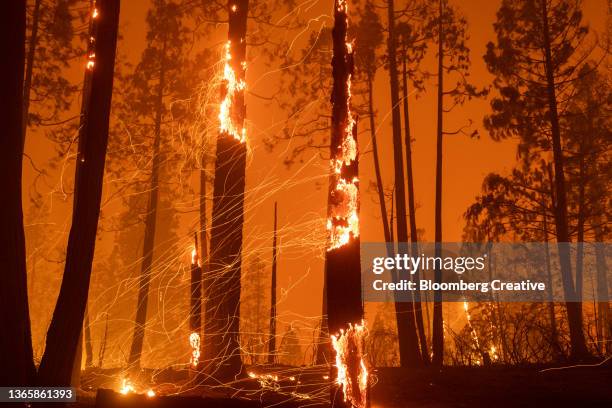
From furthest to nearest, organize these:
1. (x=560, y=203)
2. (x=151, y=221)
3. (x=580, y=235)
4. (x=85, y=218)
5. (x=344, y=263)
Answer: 1. (x=151, y=221)
2. (x=580, y=235)
3. (x=560, y=203)
4. (x=85, y=218)
5. (x=344, y=263)

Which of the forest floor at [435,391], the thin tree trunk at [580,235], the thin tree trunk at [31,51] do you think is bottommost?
the forest floor at [435,391]

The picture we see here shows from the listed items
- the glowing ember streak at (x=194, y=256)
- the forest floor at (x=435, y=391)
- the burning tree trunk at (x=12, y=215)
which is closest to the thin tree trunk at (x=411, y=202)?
the forest floor at (x=435, y=391)

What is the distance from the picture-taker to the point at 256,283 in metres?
54.6

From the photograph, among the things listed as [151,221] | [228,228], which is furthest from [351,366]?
[151,221]

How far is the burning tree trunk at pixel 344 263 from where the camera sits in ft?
19.0

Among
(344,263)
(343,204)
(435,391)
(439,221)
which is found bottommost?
(435,391)

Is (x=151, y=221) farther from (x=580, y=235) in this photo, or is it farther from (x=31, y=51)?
(x=580, y=235)

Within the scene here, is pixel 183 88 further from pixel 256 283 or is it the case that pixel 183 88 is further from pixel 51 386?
pixel 256 283

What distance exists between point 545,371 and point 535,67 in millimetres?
11895

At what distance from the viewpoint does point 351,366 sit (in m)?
5.79

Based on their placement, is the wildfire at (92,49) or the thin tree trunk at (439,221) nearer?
the wildfire at (92,49)

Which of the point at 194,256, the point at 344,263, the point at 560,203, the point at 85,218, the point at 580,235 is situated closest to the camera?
the point at 344,263

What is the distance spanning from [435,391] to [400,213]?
835cm

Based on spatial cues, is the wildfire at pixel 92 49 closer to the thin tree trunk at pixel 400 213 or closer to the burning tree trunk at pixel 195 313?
the burning tree trunk at pixel 195 313
